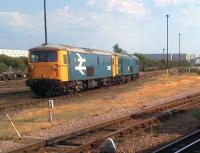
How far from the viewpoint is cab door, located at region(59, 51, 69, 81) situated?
29.2 metres

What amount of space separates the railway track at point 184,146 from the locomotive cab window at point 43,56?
54.1ft

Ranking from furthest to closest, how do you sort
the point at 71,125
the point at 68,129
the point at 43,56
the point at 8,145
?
the point at 43,56
the point at 71,125
the point at 68,129
the point at 8,145

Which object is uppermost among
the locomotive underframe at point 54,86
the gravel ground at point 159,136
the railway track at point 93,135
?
the locomotive underframe at point 54,86

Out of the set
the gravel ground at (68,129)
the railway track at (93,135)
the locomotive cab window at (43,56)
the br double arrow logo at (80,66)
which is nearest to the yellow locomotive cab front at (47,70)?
the locomotive cab window at (43,56)

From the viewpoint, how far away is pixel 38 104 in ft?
81.0

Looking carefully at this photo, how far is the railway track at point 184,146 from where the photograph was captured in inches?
461

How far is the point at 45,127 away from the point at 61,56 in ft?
43.0

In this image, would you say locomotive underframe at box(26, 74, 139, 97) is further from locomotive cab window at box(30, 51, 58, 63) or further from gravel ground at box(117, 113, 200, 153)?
gravel ground at box(117, 113, 200, 153)

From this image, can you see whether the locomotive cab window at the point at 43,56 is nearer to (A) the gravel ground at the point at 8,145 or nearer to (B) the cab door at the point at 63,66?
(B) the cab door at the point at 63,66

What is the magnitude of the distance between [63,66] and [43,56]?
55.8 inches

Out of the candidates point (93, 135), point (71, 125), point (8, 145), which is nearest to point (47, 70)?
point (71, 125)

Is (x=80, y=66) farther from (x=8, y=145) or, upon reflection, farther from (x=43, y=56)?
(x=8, y=145)

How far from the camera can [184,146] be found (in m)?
12.5

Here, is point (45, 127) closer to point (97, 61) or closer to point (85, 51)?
point (85, 51)
